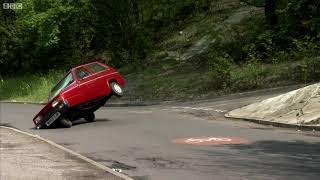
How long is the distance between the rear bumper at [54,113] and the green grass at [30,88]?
18663 mm

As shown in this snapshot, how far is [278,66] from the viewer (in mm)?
28766

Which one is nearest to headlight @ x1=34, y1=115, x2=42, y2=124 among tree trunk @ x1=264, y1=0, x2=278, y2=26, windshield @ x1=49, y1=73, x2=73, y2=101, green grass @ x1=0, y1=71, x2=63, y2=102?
windshield @ x1=49, y1=73, x2=73, y2=101

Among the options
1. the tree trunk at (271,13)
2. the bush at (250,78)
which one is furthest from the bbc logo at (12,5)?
the bush at (250,78)

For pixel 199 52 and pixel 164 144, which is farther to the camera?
pixel 199 52

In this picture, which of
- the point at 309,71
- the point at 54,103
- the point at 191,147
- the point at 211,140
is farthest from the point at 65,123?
the point at 309,71

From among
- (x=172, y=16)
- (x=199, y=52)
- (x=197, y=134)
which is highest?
(x=172, y=16)

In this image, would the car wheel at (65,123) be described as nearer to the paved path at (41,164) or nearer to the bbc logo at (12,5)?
the paved path at (41,164)

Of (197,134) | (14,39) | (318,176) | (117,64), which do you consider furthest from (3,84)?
(318,176)

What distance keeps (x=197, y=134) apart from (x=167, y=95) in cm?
1420

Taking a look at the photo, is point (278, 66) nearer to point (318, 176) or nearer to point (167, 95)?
point (167, 95)

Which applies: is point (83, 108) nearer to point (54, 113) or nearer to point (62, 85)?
point (54, 113)

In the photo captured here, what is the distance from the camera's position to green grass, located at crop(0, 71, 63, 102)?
41.3 meters

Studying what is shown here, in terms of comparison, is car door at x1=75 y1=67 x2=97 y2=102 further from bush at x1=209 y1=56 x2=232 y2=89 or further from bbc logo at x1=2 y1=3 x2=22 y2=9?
bbc logo at x1=2 y1=3 x2=22 y2=9

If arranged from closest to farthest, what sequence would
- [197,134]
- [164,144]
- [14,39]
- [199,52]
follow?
[164,144] → [197,134] → [199,52] → [14,39]
